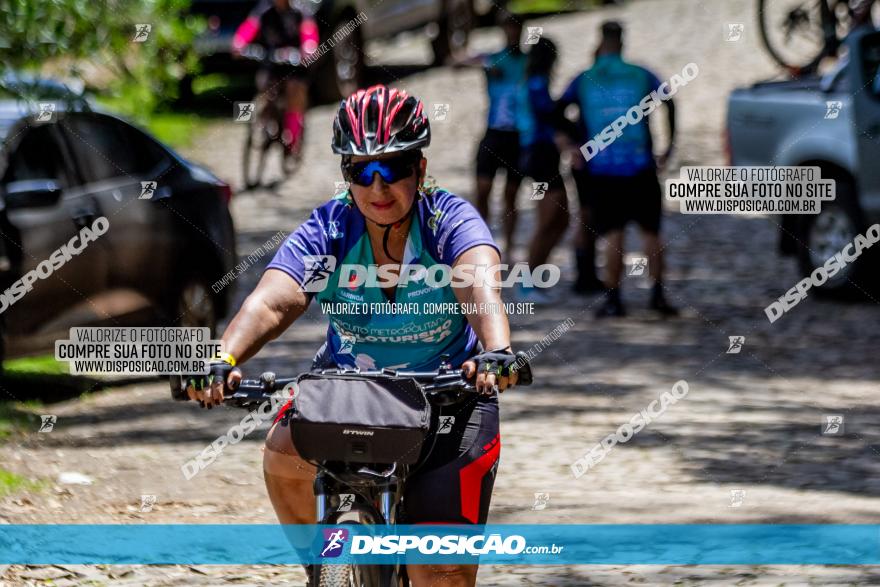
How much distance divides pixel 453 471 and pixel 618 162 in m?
7.93

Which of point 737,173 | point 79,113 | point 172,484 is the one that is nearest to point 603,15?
point 737,173

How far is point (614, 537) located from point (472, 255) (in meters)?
2.60

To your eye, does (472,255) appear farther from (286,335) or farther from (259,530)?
(286,335)

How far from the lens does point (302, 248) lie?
4723mm

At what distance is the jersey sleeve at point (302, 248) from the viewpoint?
15.5 feet

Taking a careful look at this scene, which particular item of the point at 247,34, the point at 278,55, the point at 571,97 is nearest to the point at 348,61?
the point at 278,55

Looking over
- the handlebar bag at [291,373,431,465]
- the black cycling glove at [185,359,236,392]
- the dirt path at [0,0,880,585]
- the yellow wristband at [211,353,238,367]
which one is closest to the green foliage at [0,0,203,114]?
the dirt path at [0,0,880,585]

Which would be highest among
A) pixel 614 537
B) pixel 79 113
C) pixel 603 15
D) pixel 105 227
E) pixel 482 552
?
pixel 603 15

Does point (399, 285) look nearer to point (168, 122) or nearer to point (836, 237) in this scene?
point (836, 237)

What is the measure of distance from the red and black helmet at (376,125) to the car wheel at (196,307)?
605cm

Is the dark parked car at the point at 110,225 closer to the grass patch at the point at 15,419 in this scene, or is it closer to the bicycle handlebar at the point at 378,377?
the grass patch at the point at 15,419

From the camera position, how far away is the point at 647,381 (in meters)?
10.3

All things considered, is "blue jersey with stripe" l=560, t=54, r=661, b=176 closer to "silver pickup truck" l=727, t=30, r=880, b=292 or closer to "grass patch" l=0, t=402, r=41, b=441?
"silver pickup truck" l=727, t=30, r=880, b=292

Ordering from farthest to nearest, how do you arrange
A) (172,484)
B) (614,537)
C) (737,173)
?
1. (737,173)
2. (172,484)
3. (614,537)
